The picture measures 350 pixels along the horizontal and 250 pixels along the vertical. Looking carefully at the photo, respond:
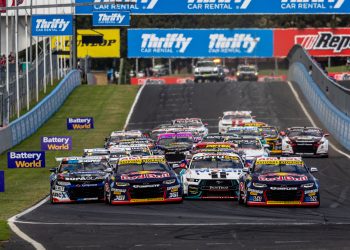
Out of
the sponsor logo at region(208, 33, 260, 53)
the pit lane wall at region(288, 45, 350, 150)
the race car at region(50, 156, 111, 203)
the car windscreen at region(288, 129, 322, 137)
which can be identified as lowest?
the race car at region(50, 156, 111, 203)

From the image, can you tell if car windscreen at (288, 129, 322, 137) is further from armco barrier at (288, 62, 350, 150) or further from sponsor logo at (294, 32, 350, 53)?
sponsor logo at (294, 32, 350, 53)

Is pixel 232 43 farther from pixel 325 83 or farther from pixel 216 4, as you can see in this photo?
pixel 325 83

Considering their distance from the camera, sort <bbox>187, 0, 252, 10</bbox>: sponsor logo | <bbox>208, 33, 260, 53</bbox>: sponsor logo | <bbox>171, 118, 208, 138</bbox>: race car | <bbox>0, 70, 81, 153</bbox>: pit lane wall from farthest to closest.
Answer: <bbox>208, 33, 260, 53</bbox>: sponsor logo → <bbox>187, 0, 252, 10</bbox>: sponsor logo → <bbox>171, 118, 208, 138</bbox>: race car → <bbox>0, 70, 81, 153</bbox>: pit lane wall

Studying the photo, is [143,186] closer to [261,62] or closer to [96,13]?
[96,13]

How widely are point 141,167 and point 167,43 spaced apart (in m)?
59.5

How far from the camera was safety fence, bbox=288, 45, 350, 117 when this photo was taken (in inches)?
2052

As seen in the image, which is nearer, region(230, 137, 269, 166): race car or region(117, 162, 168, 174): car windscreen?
region(117, 162, 168, 174): car windscreen

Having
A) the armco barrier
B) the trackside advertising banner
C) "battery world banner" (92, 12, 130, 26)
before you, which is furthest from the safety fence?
"battery world banner" (92, 12, 130, 26)

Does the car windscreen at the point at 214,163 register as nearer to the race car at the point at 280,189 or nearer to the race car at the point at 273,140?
the race car at the point at 280,189

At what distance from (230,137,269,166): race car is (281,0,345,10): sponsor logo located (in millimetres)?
35811

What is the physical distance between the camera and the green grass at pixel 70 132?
2956 cm

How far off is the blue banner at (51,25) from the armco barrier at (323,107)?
45.8ft

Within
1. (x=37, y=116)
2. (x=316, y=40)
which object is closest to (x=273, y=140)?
(x=37, y=116)

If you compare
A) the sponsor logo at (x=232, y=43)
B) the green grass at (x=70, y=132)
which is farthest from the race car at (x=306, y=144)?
the sponsor logo at (x=232, y=43)
